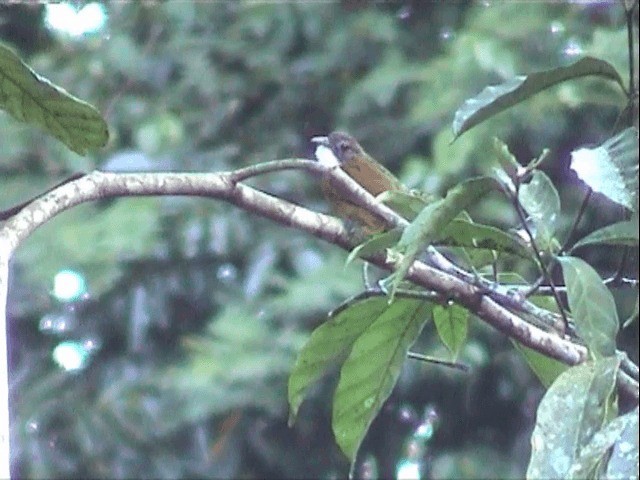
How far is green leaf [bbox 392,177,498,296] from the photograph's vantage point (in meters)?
1.14

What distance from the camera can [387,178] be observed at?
2.40 metres

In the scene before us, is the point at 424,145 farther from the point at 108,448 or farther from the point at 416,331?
the point at 416,331

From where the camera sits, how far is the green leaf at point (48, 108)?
1235 millimetres

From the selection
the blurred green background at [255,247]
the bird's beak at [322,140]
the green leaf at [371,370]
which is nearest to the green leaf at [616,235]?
the green leaf at [371,370]

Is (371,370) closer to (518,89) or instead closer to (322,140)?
(518,89)

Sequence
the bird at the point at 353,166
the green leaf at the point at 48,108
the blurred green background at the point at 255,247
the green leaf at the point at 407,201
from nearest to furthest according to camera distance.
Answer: the green leaf at the point at 48,108, the green leaf at the point at 407,201, the bird at the point at 353,166, the blurred green background at the point at 255,247

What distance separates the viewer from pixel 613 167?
3.61ft

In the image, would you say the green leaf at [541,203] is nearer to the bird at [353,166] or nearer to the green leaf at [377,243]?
the green leaf at [377,243]

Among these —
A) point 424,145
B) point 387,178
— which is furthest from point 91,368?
point 387,178

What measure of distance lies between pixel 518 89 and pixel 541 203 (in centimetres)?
13

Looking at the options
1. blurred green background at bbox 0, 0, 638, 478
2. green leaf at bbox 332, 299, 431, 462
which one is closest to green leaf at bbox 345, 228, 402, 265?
green leaf at bbox 332, 299, 431, 462

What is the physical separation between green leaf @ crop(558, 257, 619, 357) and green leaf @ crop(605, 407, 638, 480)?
0.33 ft

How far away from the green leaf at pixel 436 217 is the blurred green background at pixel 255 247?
2.47 metres

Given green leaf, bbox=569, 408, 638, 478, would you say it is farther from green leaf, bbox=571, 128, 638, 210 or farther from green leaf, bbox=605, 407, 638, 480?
green leaf, bbox=571, 128, 638, 210
